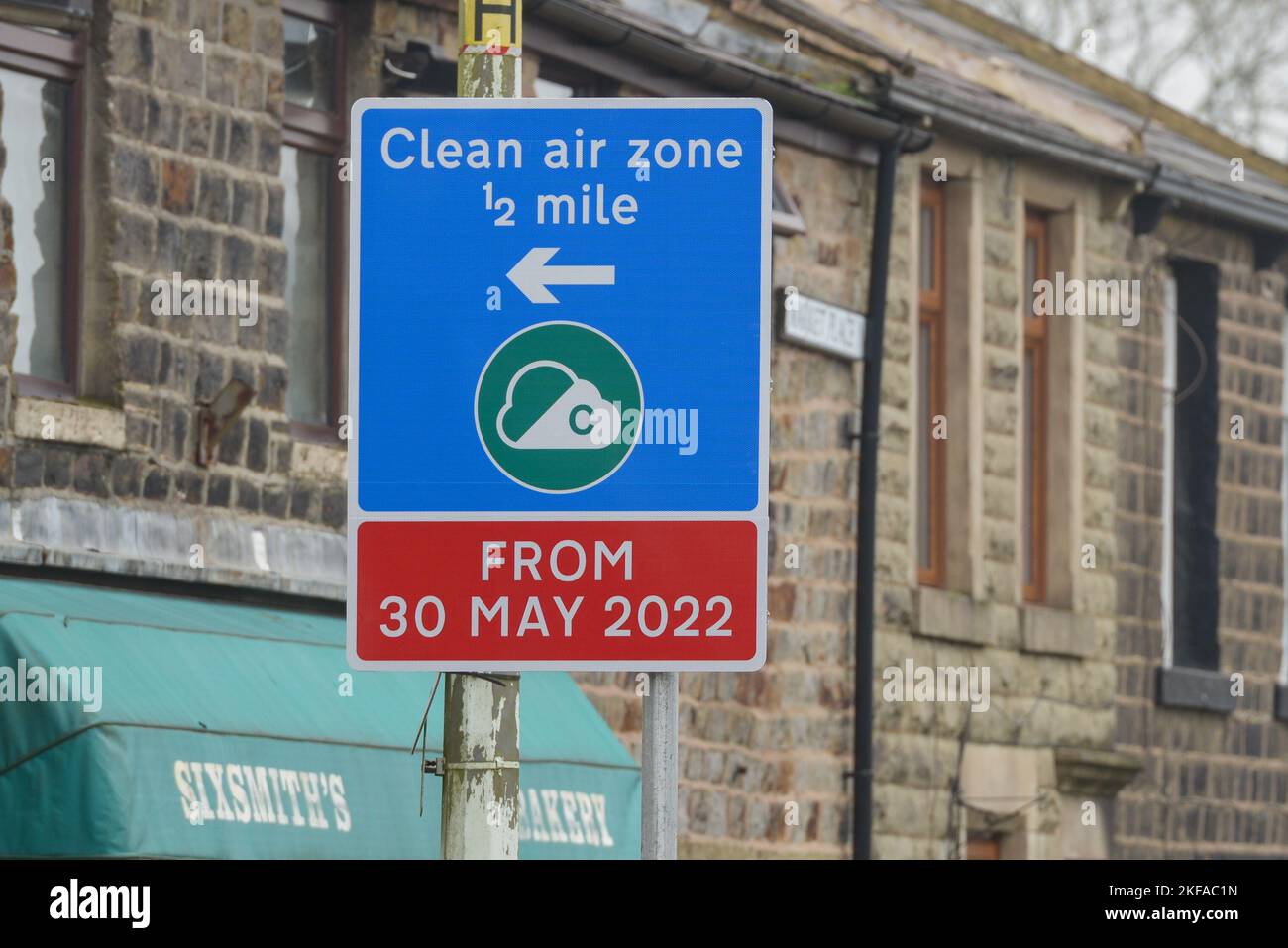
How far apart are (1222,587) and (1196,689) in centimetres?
75

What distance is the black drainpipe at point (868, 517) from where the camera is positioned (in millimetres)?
15664

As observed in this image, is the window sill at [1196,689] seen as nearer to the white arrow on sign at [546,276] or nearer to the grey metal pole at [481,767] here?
the grey metal pole at [481,767]

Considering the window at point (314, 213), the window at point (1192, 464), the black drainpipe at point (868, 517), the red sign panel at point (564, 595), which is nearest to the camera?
the red sign panel at point (564, 595)

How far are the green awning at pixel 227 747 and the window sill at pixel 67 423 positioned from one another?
60cm

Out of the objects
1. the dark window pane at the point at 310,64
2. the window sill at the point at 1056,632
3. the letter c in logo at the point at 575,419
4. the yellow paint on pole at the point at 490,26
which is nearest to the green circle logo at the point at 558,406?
the letter c in logo at the point at 575,419

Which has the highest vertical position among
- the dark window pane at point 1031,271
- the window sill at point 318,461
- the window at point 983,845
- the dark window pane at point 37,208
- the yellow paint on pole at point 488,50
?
the dark window pane at point 1031,271

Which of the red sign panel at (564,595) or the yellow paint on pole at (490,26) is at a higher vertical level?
the yellow paint on pole at (490,26)

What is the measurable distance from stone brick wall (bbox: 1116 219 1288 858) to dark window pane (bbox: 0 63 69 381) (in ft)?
26.9

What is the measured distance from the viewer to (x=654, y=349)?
229 inches

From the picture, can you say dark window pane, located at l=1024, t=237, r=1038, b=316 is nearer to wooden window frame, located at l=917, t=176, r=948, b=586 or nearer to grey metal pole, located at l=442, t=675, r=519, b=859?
wooden window frame, located at l=917, t=176, r=948, b=586

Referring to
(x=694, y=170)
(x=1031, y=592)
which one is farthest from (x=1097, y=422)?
(x=694, y=170)
